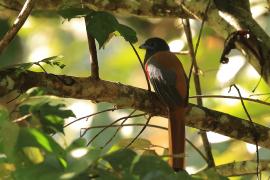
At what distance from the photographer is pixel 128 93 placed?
2188mm

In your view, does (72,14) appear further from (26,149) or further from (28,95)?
(26,149)

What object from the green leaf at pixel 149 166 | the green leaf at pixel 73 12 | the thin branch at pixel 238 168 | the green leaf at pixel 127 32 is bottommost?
the thin branch at pixel 238 168

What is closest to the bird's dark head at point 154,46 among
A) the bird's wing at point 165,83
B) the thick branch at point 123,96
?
the bird's wing at point 165,83

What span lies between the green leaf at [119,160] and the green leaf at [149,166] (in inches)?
0.7

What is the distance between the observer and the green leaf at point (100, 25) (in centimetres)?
197

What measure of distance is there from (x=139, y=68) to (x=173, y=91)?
2.84 meters

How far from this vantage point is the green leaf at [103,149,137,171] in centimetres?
132

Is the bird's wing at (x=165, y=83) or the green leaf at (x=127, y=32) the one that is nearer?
the green leaf at (x=127, y=32)

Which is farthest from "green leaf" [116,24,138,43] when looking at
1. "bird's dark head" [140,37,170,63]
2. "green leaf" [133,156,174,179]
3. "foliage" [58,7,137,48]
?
"bird's dark head" [140,37,170,63]

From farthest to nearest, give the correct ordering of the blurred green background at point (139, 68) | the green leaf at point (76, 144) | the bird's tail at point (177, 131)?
1. the blurred green background at point (139, 68)
2. the bird's tail at point (177, 131)
3. the green leaf at point (76, 144)

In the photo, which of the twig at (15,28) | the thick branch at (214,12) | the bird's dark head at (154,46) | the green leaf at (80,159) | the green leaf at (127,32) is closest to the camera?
the green leaf at (80,159)

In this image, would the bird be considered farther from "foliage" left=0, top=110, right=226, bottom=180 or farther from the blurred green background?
"foliage" left=0, top=110, right=226, bottom=180

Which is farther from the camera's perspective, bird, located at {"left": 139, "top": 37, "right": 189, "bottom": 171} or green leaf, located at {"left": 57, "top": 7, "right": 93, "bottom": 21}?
bird, located at {"left": 139, "top": 37, "right": 189, "bottom": 171}

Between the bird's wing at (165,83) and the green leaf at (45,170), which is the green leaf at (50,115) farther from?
the bird's wing at (165,83)
